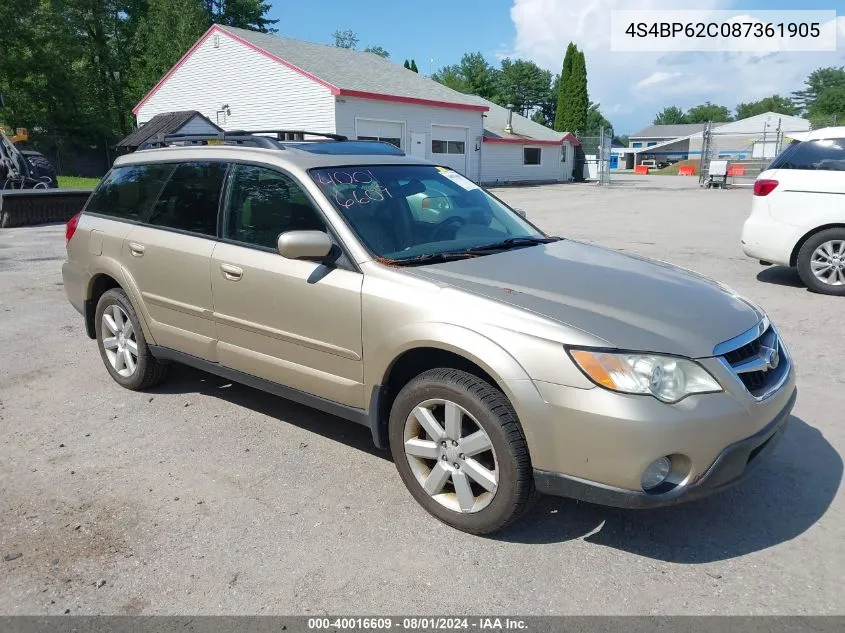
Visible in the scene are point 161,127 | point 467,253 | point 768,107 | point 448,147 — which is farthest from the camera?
point 768,107

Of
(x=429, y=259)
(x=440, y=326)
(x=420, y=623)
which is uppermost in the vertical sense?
(x=429, y=259)

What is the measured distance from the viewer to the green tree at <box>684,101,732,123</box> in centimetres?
13859

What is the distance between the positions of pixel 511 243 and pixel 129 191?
2.87 metres

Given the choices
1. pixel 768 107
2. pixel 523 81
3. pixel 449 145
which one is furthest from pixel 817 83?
pixel 449 145

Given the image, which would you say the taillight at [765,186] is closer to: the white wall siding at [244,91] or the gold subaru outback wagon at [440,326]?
the gold subaru outback wagon at [440,326]

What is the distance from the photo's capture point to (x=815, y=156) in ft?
24.7

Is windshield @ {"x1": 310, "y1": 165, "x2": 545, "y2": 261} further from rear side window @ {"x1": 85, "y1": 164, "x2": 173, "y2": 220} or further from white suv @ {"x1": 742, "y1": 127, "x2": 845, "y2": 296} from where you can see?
white suv @ {"x1": 742, "y1": 127, "x2": 845, "y2": 296}

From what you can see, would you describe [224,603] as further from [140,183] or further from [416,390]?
[140,183]

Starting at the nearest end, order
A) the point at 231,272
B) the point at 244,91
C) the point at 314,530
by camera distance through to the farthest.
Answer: the point at 314,530 → the point at 231,272 → the point at 244,91

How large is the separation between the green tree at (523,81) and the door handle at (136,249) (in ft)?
270

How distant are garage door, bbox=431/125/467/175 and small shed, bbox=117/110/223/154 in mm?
9792

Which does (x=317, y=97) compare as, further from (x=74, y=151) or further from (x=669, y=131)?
(x=669, y=131)

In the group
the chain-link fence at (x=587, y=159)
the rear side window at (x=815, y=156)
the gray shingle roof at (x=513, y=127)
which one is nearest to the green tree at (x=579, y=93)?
the chain-link fence at (x=587, y=159)

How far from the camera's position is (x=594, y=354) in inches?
105
